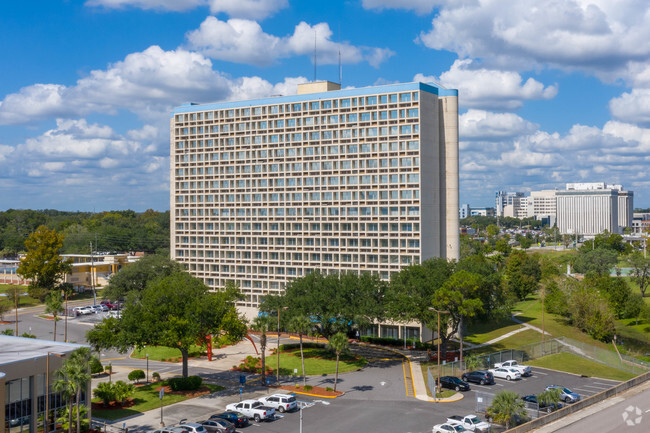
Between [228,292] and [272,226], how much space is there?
116ft

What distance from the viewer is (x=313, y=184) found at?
333ft

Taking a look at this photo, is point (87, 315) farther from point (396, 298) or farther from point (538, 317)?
point (538, 317)

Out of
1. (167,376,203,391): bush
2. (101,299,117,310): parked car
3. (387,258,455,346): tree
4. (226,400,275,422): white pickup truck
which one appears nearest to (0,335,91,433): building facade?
(226,400,275,422): white pickup truck

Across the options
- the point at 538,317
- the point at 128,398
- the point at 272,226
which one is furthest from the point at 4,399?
the point at 538,317

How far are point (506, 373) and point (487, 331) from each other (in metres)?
31.6

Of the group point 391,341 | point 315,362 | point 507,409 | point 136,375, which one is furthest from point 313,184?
point 507,409

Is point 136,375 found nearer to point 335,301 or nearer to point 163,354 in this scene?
point 163,354

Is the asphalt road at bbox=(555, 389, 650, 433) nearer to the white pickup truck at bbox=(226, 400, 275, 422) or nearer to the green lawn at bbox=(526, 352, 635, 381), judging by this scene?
the green lawn at bbox=(526, 352, 635, 381)

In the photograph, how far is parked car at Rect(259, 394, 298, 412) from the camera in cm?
5631

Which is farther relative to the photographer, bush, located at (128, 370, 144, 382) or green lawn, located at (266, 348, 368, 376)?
green lawn, located at (266, 348, 368, 376)

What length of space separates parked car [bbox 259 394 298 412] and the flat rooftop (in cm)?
1811

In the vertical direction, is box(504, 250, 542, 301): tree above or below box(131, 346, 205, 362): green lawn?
above

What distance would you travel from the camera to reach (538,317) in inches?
4341

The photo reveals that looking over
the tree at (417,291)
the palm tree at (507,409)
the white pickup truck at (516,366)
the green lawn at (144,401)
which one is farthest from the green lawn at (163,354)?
the palm tree at (507,409)
